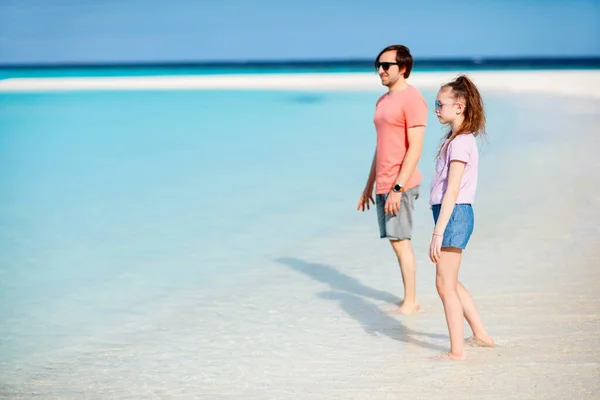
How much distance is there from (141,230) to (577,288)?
3439mm

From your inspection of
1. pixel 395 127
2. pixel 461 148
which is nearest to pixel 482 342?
pixel 461 148

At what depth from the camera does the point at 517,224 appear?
673 centimetres

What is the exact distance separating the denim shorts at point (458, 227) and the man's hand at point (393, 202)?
2.41ft

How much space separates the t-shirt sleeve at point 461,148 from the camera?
3.59 metres

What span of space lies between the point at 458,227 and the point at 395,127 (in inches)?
36.3

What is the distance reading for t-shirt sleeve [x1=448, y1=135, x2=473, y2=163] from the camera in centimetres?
359

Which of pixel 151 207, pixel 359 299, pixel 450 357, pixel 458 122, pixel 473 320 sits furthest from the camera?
pixel 151 207

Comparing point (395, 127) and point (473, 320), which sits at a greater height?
point (395, 127)

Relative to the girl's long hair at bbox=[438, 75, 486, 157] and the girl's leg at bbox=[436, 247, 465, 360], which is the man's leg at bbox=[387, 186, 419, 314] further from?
the girl's long hair at bbox=[438, 75, 486, 157]

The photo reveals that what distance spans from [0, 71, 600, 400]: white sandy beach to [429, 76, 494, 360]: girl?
1.65 ft

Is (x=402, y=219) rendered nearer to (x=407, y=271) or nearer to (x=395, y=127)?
(x=407, y=271)

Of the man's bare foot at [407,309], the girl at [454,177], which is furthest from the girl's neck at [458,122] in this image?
the man's bare foot at [407,309]

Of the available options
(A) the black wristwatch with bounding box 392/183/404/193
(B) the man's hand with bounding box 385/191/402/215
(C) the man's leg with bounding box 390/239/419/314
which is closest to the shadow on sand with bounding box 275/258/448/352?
(C) the man's leg with bounding box 390/239/419/314

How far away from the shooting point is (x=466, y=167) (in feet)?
12.1
